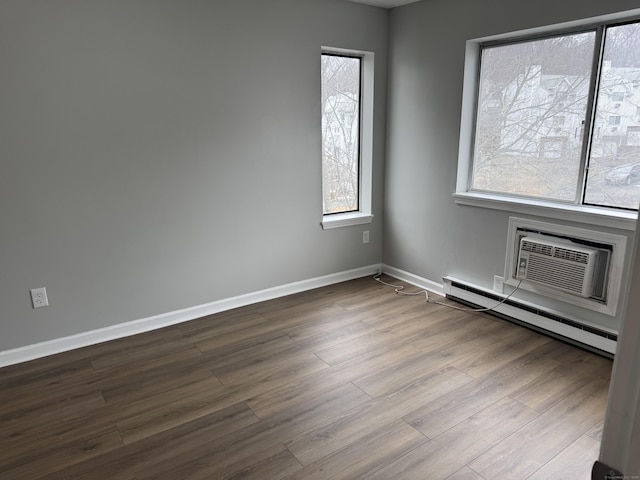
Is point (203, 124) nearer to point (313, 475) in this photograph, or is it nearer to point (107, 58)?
point (107, 58)

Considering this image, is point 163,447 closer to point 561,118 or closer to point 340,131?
point 340,131

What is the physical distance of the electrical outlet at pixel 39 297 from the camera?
2.86 m

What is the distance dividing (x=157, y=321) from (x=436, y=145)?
2538 mm

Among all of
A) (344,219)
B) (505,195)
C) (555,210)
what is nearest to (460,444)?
(555,210)

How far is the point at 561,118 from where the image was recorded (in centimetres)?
301

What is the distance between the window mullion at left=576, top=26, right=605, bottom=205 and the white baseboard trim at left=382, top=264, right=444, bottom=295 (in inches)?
53.2

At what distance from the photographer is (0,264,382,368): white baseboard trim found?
9.55 ft

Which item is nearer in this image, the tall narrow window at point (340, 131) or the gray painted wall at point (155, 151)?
the gray painted wall at point (155, 151)

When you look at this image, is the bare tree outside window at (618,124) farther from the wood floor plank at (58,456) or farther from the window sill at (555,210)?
the wood floor plank at (58,456)

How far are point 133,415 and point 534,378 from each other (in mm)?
2200

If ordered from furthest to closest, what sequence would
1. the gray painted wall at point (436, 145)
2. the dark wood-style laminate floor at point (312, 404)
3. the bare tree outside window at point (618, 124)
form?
the gray painted wall at point (436, 145)
the bare tree outside window at point (618, 124)
the dark wood-style laminate floor at point (312, 404)

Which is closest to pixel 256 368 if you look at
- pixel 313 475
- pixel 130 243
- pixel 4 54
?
pixel 313 475

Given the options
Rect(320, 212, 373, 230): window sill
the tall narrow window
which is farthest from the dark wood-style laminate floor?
the tall narrow window

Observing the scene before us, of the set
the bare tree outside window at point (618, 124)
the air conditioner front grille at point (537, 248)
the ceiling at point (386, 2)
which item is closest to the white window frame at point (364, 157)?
the ceiling at point (386, 2)
